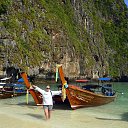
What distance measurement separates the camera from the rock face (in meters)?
69.1

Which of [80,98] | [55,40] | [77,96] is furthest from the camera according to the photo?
[55,40]

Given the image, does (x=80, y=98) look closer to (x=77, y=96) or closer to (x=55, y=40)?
(x=77, y=96)

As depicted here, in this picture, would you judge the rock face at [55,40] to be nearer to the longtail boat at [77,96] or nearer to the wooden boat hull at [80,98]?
the wooden boat hull at [80,98]

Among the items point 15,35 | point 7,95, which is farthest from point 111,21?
point 7,95

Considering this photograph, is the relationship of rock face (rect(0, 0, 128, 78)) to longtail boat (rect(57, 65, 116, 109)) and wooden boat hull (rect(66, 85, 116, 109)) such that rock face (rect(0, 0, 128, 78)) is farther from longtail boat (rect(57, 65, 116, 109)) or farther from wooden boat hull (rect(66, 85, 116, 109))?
longtail boat (rect(57, 65, 116, 109))

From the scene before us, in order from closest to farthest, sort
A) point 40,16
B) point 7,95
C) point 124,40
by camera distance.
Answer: point 7,95 < point 40,16 < point 124,40

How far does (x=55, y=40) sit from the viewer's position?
8125 centimetres

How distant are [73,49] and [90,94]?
62.8 m

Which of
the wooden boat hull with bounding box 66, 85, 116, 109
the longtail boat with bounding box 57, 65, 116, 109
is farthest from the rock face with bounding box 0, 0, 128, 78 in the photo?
the longtail boat with bounding box 57, 65, 116, 109

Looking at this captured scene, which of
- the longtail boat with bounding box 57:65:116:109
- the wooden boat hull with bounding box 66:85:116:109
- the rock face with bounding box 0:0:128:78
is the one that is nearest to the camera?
the longtail boat with bounding box 57:65:116:109

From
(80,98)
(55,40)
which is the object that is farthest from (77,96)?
(55,40)

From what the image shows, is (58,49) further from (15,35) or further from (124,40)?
(124,40)

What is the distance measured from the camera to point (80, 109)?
26641 mm

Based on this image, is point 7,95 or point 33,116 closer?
point 33,116
